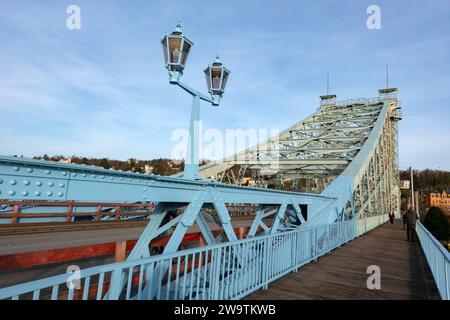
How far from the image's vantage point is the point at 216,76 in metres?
5.55

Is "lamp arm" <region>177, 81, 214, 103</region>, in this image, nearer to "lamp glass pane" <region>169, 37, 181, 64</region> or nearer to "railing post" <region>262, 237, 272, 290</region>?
"lamp glass pane" <region>169, 37, 181, 64</region>

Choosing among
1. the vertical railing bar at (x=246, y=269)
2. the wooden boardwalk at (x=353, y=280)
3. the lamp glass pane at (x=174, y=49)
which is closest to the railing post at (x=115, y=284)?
the vertical railing bar at (x=246, y=269)

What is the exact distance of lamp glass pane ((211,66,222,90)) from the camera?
548 centimetres

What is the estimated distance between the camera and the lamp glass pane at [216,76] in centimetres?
548

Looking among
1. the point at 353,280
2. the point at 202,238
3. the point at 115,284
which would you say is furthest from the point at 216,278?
the point at 202,238

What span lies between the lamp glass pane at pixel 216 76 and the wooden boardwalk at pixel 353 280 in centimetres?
369

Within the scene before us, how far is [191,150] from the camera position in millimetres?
4512

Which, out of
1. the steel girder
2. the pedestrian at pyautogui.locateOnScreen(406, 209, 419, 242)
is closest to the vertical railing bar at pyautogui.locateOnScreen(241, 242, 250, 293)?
the steel girder

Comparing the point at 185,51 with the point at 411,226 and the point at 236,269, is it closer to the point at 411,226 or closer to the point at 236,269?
the point at 236,269

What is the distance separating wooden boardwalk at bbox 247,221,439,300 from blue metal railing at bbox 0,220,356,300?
0.85 feet

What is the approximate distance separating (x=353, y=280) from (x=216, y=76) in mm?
4994

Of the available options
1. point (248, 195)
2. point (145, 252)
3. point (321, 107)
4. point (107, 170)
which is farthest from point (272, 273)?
point (321, 107)

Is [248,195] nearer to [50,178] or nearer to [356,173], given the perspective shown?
[50,178]

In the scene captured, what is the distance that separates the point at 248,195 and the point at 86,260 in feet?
17.0
